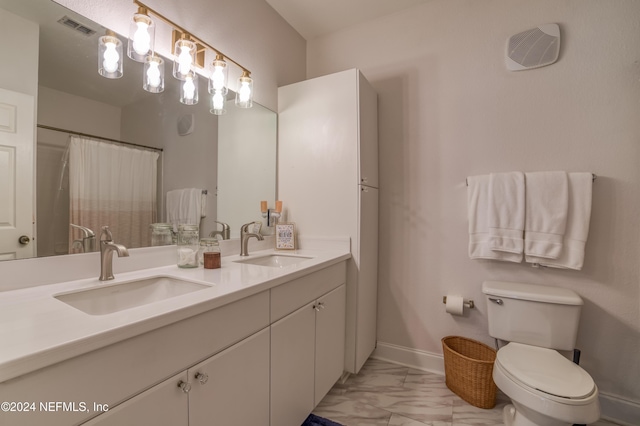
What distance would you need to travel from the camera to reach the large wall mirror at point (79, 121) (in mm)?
948

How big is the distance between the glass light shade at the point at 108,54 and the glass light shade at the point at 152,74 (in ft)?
0.38

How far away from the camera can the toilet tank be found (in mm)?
1464

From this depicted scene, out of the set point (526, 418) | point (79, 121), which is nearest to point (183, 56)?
point (79, 121)

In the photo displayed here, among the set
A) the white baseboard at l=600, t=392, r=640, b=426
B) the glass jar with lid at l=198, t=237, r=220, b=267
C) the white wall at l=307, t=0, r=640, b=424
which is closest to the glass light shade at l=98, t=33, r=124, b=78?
the glass jar with lid at l=198, t=237, r=220, b=267

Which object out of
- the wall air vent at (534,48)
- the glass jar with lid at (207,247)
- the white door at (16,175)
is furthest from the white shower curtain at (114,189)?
the wall air vent at (534,48)

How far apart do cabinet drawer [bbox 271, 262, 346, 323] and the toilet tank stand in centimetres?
91

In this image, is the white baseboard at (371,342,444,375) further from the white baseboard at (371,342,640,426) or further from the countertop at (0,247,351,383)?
the countertop at (0,247,351,383)

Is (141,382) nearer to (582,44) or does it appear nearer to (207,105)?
(207,105)

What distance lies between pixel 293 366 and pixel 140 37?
1.56 m

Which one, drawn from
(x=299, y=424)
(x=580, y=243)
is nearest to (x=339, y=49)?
(x=580, y=243)

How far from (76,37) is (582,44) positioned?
251 cm

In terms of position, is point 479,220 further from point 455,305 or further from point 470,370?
point 470,370

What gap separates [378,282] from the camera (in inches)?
85.6

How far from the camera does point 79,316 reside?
0.69 meters
